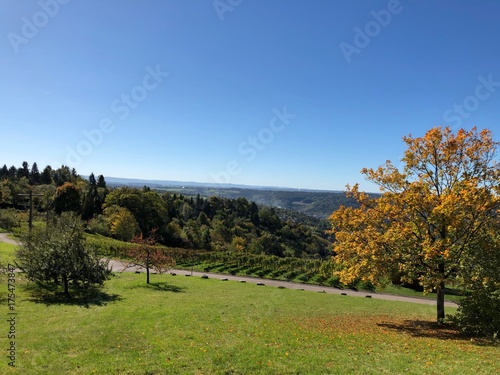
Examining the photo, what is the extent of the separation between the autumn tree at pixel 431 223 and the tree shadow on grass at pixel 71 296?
14.7 meters

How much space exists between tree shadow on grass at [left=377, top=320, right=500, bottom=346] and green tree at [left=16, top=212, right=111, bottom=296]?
57.9ft

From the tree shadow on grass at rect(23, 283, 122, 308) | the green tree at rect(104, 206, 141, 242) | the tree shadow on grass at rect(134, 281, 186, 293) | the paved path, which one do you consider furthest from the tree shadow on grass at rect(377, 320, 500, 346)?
the green tree at rect(104, 206, 141, 242)

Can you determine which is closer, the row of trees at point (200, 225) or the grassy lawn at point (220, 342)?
the grassy lawn at point (220, 342)

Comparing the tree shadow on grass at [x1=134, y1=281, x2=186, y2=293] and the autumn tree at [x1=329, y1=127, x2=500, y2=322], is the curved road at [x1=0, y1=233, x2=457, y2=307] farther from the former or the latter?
the autumn tree at [x1=329, y1=127, x2=500, y2=322]

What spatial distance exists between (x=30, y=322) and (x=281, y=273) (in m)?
36.1

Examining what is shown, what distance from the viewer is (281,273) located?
153 ft

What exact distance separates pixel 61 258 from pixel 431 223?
20717mm

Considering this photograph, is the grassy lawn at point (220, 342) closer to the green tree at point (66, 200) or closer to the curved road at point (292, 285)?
the curved road at point (292, 285)

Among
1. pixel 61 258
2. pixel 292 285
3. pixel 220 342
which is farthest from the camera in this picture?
pixel 292 285

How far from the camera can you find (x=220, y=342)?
1163cm

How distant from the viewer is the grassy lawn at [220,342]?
9422mm

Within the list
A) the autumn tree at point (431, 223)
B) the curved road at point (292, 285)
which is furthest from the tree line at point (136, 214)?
the autumn tree at point (431, 223)

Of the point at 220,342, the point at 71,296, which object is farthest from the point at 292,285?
the point at 220,342

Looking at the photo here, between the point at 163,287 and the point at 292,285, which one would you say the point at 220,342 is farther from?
the point at 292,285
